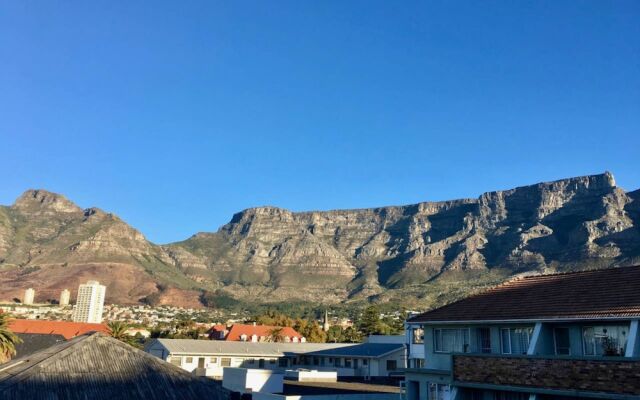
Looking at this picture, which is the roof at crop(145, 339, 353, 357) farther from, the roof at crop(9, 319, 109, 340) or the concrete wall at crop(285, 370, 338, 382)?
the roof at crop(9, 319, 109, 340)

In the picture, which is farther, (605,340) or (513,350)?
(513,350)

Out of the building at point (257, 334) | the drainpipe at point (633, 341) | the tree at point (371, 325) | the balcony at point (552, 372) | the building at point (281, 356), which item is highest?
the tree at point (371, 325)

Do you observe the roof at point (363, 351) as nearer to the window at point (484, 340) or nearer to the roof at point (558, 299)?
the roof at point (558, 299)

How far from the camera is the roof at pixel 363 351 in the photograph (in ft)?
201

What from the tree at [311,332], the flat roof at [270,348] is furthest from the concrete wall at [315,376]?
the tree at [311,332]

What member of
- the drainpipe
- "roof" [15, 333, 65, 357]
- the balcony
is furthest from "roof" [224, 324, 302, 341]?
the drainpipe

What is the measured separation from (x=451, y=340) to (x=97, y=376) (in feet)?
58.7

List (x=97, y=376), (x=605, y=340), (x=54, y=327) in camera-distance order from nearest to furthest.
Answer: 1. (x=605, y=340)
2. (x=97, y=376)
3. (x=54, y=327)

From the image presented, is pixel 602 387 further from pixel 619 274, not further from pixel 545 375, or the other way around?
pixel 619 274

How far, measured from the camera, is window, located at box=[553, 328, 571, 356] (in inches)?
957

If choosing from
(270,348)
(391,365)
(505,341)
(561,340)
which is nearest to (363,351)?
(391,365)

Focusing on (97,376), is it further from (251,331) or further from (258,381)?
(251,331)

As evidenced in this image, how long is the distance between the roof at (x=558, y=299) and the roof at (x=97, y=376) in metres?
13.5

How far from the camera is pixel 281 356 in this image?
237 ft
